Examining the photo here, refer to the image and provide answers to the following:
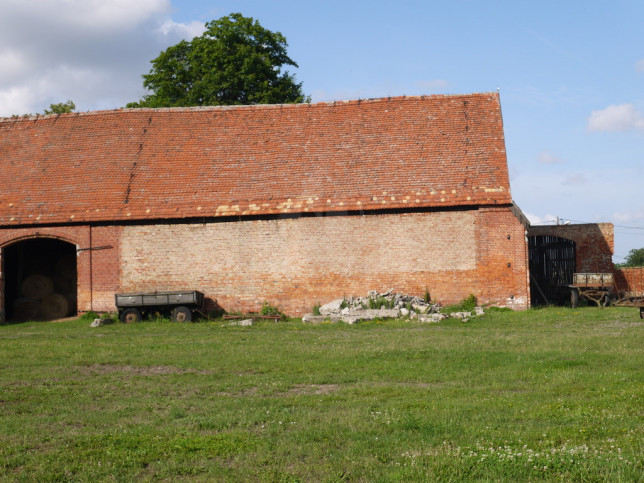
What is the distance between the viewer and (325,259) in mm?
24578

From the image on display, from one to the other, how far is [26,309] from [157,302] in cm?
757

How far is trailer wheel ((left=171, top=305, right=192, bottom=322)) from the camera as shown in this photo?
2330 centimetres

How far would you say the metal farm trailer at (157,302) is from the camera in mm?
23266

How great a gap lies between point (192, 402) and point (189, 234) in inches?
637

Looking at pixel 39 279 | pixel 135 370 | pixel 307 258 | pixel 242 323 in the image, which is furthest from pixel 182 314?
pixel 135 370

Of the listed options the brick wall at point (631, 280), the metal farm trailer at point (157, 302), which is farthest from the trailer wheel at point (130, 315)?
the brick wall at point (631, 280)

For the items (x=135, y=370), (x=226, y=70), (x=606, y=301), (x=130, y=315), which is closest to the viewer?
(x=135, y=370)

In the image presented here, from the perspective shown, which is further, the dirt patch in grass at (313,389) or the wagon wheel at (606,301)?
the wagon wheel at (606,301)

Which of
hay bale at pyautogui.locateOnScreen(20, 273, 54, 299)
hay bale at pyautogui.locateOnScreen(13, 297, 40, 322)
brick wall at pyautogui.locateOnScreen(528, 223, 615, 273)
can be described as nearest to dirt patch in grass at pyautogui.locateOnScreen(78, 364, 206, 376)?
hay bale at pyautogui.locateOnScreen(13, 297, 40, 322)

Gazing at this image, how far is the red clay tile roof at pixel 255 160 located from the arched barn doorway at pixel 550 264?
6.59 metres

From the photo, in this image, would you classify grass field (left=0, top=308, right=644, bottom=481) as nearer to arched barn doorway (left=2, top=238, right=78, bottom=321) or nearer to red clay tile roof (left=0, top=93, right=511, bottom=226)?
red clay tile roof (left=0, top=93, right=511, bottom=226)

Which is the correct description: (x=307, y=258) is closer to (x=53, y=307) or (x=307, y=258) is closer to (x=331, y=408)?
(x=53, y=307)

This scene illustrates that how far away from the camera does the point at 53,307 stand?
28.0 m

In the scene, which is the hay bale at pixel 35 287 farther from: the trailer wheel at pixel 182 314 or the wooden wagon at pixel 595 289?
the wooden wagon at pixel 595 289
